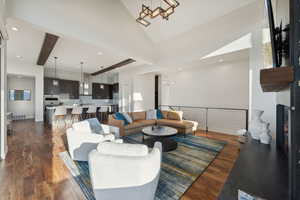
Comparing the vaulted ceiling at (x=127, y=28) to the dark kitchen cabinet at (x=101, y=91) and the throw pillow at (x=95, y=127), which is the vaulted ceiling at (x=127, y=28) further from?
the dark kitchen cabinet at (x=101, y=91)

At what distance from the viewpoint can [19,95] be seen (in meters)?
7.18

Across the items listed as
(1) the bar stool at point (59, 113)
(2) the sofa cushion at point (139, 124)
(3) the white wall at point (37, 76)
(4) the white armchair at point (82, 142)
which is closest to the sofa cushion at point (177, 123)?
(2) the sofa cushion at point (139, 124)

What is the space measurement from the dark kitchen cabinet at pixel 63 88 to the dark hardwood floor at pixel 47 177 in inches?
197

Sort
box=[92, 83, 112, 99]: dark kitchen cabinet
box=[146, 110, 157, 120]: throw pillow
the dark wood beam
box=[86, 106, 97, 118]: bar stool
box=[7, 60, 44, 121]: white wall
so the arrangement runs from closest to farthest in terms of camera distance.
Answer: the dark wood beam < box=[146, 110, 157, 120]: throw pillow < box=[7, 60, 44, 121]: white wall < box=[86, 106, 97, 118]: bar stool < box=[92, 83, 112, 99]: dark kitchen cabinet

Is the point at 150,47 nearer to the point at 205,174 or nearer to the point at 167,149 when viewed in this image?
Result: the point at 167,149

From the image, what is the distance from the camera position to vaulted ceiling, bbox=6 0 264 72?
2.78 meters

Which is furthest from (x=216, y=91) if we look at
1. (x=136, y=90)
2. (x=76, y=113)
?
(x=76, y=113)

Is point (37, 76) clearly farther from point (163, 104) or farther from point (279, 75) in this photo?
point (279, 75)

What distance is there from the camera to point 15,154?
280cm

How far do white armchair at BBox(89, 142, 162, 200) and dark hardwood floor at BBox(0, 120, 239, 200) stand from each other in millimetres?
659

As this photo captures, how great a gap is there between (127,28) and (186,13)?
6.48ft

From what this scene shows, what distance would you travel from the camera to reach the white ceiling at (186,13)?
10.7 ft

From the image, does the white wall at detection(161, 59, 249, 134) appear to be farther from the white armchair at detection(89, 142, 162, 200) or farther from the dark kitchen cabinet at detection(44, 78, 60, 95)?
the dark kitchen cabinet at detection(44, 78, 60, 95)

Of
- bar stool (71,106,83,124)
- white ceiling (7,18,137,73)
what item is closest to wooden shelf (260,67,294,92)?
white ceiling (7,18,137,73)
